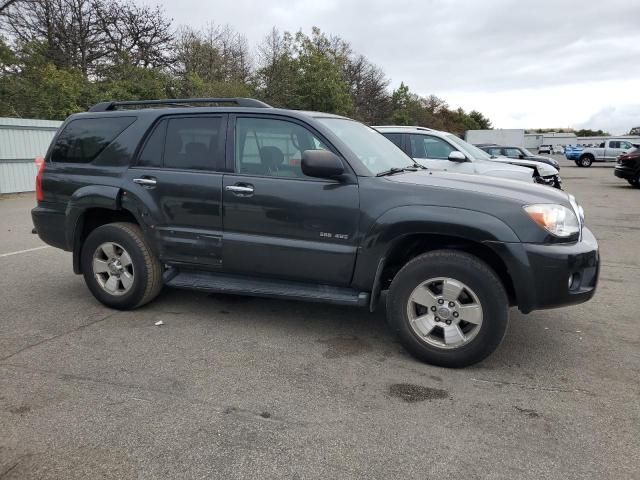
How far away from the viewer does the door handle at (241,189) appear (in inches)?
160

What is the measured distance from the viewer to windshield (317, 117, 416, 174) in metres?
4.13

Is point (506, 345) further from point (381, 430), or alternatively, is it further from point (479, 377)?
point (381, 430)

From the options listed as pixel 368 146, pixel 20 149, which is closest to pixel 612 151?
pixel 20 149

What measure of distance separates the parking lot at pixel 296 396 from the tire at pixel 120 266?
0.64ft

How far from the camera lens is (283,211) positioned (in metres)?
3.96

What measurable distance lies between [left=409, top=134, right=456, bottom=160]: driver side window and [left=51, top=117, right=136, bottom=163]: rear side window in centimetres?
605

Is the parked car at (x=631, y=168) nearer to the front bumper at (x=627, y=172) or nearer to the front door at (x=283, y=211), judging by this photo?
the front bumper at (x=627, y=172)

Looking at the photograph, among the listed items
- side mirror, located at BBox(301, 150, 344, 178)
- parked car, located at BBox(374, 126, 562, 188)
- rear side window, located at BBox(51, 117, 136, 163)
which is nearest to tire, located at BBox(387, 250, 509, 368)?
side mirror, located at BBox(301, 150, 344, 178)

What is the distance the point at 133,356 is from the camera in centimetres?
377

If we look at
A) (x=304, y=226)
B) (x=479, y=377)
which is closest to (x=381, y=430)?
(x=479, y=377)

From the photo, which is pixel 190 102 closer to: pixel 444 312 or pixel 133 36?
pixel 444 312

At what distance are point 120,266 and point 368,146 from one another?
2456mm

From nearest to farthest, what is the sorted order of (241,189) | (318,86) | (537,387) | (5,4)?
(537,387), (241,189), (5,4), (318,86)

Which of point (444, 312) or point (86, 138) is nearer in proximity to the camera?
point (444, 312)
